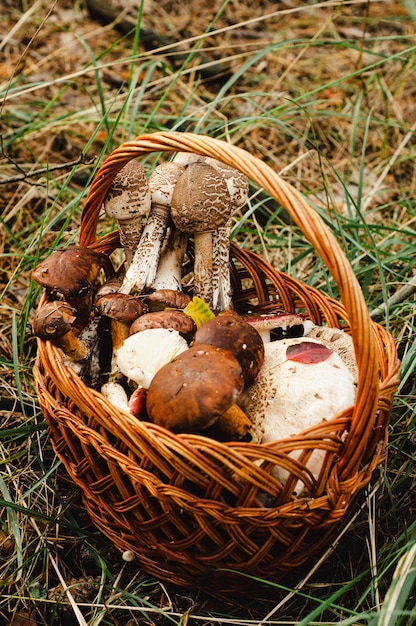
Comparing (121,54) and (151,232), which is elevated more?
(121,54)

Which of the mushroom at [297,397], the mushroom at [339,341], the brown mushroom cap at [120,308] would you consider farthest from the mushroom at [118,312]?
the mushroom at [339,341]

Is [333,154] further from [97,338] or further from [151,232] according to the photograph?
[97,338]

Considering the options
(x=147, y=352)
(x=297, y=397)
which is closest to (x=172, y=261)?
(x=147, y=352)

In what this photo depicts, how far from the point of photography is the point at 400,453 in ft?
6.85

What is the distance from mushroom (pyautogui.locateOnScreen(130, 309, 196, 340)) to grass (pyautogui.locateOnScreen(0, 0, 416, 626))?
0.52 m

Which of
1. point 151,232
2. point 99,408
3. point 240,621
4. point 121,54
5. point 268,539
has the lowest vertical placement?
point 240,621

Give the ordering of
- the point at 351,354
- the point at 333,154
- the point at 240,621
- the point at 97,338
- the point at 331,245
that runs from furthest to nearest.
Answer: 1. the point at 333,154
2. the point at 97,338
3. the point at 351,354
4. the point at 240,621
5. the point at 331,245

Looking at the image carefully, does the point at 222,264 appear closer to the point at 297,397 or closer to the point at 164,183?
the point at 164,183

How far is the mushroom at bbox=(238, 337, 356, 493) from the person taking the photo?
5.20ft

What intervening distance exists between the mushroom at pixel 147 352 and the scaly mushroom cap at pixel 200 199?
1.40 ft

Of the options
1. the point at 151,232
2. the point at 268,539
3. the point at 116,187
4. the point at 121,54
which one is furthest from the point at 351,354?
the point at 121,54

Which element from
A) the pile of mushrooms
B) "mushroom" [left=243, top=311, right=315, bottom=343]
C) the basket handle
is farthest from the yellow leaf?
the basket handle

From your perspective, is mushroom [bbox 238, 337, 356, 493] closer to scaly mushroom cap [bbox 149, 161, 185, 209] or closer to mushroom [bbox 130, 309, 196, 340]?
mushroom [bbox 130, 309, 196, 340]

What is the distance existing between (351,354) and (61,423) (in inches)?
35.6
